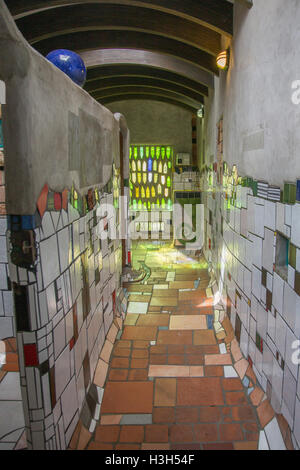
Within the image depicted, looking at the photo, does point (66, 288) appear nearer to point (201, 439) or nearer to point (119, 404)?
point (119, 404)

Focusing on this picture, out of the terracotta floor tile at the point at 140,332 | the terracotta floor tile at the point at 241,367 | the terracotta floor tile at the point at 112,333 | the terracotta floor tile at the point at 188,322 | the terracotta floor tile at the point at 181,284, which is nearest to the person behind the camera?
the terracotta floor tile at the point at 241,367

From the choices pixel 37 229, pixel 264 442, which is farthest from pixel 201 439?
→ pixel 37 229

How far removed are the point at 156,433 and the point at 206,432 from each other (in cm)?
37

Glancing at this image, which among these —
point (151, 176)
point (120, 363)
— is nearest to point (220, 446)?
point (120, 363)

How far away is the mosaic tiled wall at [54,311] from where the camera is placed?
193 cm

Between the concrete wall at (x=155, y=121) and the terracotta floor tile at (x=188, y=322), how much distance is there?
626 centimetres

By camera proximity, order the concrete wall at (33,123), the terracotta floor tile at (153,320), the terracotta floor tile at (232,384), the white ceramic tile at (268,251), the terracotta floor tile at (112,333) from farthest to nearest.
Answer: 1. the terracotta floor tile at (153,320)
2. the terracotta floor tile at (112,333)
3. the terracotta floor tile at (232,384)
4. the white ceramic tile at (268,251)
5. the concrete wall at (33,123)

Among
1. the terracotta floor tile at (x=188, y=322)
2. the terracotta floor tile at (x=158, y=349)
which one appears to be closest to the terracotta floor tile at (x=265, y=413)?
the terracotta floor tile at (x=158, y=349)

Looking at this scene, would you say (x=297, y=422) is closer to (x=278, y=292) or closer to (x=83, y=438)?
(x=278, y=292)

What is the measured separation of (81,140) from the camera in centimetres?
284

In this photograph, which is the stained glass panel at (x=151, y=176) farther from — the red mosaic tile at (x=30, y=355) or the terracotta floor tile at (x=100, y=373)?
the red mosaic tile at (x=30, y=355)

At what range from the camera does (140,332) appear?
4.28m

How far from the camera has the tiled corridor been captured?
103 inches
